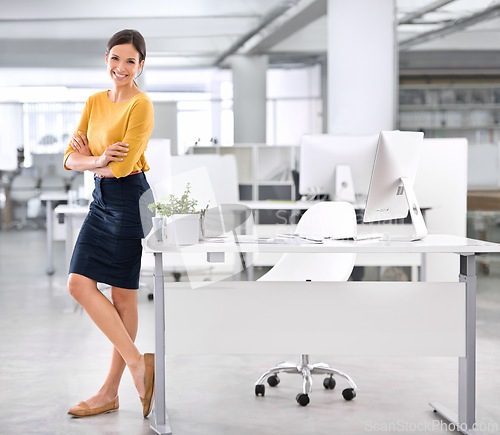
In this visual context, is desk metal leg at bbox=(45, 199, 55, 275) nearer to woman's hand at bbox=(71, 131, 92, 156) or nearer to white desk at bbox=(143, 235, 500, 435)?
woman's hand at bbox=(71, 131, 92, 156)

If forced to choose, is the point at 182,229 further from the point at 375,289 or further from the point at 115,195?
the point at 375,289

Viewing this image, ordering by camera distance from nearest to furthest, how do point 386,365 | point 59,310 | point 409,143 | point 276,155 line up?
1. point 409,143
2. point 386,365
3. point 59,310
4. point 276,155

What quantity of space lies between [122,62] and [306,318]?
133cm

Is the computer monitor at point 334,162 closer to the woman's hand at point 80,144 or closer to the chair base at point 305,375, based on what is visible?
the chair base at point 305,375

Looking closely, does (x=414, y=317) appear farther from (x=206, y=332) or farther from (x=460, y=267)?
(x=206, y=332)

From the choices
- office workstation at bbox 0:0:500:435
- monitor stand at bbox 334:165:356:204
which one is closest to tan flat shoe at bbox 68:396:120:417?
office workstation at bbox 0:0:500:435

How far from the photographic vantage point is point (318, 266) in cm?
362

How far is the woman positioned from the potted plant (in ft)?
0.43

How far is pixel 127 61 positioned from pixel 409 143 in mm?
1336

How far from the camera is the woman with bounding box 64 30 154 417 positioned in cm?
287

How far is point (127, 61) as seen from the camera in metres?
2.91

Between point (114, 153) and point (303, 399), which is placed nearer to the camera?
point (114, 153)

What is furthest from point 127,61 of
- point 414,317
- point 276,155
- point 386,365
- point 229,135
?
point 229,135

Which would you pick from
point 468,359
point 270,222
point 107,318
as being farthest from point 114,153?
point 270,222
